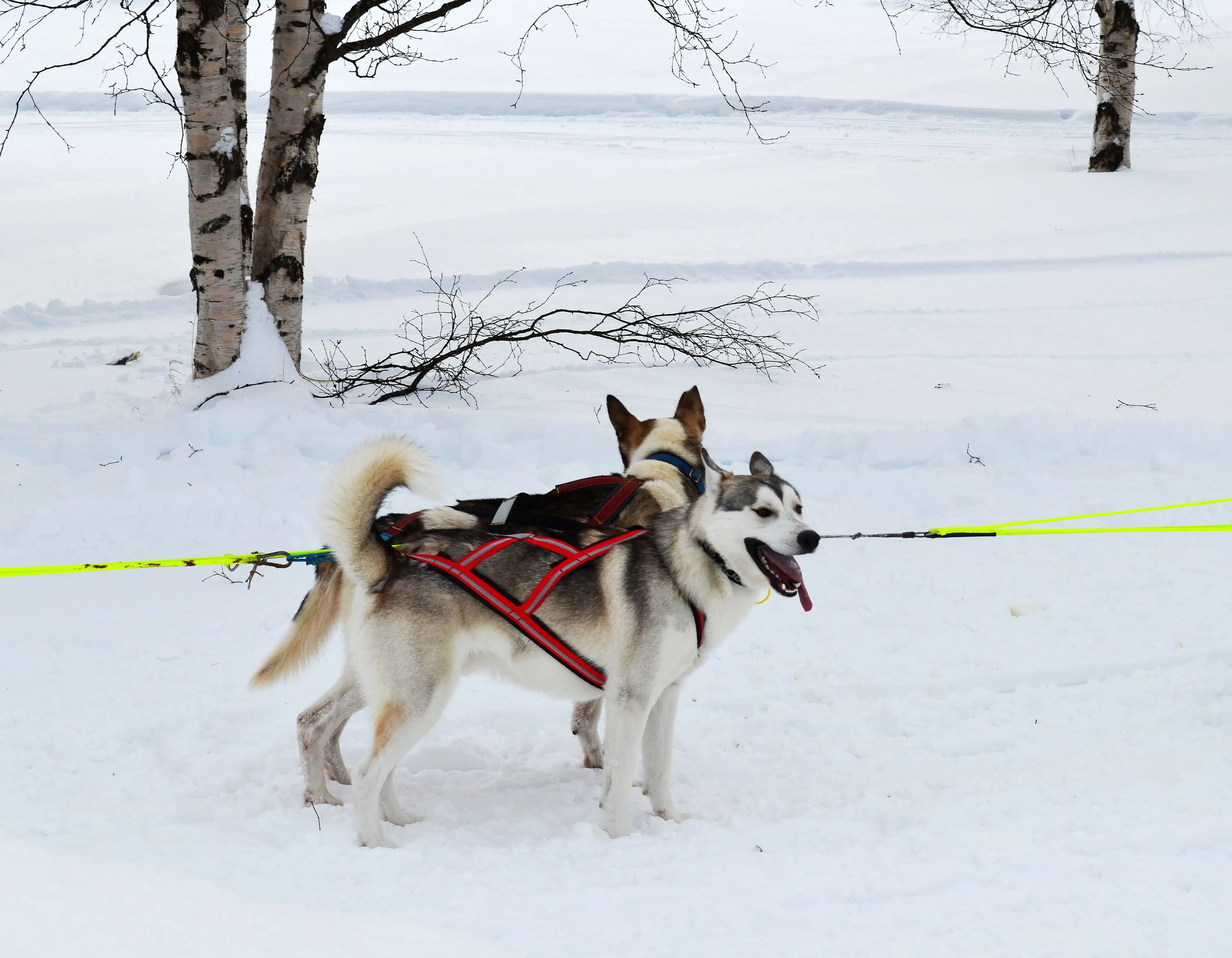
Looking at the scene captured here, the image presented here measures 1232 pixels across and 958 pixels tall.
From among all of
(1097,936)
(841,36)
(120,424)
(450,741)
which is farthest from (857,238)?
(841,36)

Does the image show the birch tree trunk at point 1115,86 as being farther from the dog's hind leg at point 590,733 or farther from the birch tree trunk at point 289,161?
the dog's hind leg at point 590,733

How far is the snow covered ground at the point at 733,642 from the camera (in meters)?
2.91

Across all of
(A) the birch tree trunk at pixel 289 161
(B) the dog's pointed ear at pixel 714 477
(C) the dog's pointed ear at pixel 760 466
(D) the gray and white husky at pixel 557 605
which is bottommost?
(D) the gray and white husky at pixel 557 605

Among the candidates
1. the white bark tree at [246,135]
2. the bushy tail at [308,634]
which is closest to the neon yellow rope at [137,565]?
the bushy tail at [308,634]

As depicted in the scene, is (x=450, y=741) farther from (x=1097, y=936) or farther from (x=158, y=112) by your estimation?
(x=158, y=112)

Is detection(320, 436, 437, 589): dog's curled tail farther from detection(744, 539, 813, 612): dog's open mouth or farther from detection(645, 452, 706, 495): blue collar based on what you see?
detection(645, 452, 706, 495): blue collar

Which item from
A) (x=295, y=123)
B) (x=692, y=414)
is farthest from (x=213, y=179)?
(x=692, y=414)

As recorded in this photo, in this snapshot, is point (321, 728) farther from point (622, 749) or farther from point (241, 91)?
point (241, 91)

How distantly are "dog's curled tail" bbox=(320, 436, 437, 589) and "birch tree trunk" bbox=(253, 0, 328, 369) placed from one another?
4.21 metres

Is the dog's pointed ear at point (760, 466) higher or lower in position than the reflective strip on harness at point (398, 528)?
higher

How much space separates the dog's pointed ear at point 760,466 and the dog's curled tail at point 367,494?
119 centimetres

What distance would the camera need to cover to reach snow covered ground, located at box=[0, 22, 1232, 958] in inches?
114

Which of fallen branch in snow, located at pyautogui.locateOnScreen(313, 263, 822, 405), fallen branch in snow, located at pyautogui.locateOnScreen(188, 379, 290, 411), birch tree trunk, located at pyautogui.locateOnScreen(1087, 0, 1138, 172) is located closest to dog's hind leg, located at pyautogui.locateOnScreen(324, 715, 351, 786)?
fallen branch in snow, located at pyautogui.locateOnScreen(188, 379, 290, 411)

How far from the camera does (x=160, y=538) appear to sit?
565 cm
